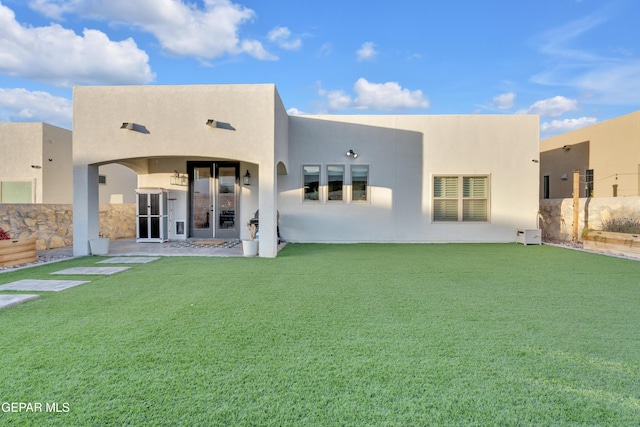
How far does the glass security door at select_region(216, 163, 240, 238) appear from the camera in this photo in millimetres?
11016

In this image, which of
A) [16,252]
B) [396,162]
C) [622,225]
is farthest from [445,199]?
[16,252]

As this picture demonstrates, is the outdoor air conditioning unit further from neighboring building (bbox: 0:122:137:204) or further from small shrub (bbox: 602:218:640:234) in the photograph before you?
neighboring building (bbox: 0:122:137:204)

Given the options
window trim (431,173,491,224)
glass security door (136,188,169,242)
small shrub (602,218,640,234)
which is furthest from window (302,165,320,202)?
small shrub (602,218,640,234)

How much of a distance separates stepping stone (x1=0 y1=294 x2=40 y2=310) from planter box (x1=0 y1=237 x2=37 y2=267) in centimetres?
304

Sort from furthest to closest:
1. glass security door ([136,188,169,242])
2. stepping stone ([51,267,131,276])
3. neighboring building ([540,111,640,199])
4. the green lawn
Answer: neighboring building ([540,111,640,199]), glass security door ([136,188,169,242]), stepping stone ([51,267,131,276]), the green lawn

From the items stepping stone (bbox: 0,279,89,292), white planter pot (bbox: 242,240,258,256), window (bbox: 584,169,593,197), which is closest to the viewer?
stepping stone (bbox: 0,279,89,292)

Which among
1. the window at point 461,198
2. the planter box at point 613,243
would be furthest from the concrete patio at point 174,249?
the planter box at point 613,243

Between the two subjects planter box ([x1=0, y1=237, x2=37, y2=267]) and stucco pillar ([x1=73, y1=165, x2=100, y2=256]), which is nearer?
planter box ([x1=0, y1=237, x2=37, y2=267])

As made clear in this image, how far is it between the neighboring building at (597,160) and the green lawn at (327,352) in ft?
37.3

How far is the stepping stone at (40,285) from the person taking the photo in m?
4.82

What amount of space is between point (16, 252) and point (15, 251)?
3 centimetres

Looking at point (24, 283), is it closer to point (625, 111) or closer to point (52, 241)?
point (52, 241)

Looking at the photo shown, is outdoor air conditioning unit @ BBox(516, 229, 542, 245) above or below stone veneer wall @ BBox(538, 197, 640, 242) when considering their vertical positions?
below

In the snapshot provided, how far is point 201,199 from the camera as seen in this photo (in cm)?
1110
